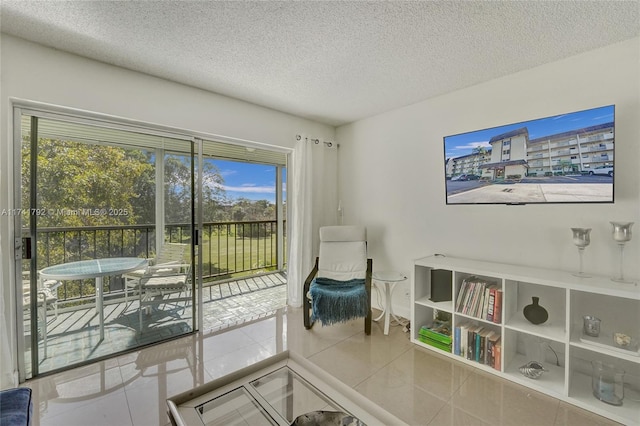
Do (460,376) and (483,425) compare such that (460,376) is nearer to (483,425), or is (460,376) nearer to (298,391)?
(483,425)

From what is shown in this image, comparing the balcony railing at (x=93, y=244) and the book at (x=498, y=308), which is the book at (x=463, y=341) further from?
the balcony railing at (x=93, y=244)

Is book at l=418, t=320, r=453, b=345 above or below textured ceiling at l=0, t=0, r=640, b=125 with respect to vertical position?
below

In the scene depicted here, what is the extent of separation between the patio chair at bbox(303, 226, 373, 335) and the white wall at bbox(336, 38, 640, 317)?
1.24 ft

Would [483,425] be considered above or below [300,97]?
below

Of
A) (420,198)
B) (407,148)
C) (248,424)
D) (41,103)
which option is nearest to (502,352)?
(420,198)

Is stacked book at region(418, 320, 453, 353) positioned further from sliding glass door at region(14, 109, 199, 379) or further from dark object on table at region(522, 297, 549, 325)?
sliding glass door at region(14, 109, 199, 379)

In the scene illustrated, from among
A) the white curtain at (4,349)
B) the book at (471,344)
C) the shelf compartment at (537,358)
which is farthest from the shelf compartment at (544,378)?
the white curtain at (4,349)

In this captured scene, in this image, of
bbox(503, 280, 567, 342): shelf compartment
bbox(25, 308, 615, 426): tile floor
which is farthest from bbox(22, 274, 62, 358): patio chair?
bbox(503, 280, 567, 342): shelf compartment

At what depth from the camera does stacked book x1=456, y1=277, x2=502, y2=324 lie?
211 centimetres

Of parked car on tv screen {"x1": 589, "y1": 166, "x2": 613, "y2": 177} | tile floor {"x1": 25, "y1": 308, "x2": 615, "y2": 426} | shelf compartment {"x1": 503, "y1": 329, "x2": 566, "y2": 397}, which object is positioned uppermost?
parked car on tv screen {"x1": 589, "y1": 166, "x2": 613, "y2": 177}

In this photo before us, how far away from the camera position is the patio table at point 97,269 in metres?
2.13

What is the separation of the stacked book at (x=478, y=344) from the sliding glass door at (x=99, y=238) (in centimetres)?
252

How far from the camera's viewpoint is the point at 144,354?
2.36 metres

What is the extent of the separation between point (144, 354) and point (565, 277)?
3.37 m
